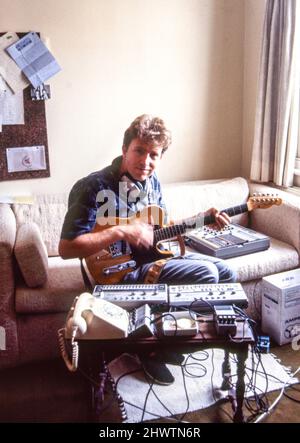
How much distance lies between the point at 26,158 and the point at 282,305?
1637 millimetres

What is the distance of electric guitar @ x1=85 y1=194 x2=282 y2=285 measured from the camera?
202 centimetres

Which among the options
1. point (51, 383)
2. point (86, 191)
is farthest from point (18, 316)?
point (86, 191)

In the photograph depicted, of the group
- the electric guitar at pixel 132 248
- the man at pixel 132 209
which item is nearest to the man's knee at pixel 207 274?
the man at pixel 132 209

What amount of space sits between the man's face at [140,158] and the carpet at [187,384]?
0.90 meters

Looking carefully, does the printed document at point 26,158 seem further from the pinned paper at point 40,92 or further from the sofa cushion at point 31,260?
the sofa cushion at point 31,260

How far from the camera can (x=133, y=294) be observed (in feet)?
5.69

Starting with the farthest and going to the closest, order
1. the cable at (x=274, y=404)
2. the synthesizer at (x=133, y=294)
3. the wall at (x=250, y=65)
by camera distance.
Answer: the wall at (x=250, y=65)
the cable at (x=274, y=404)
the synthesizer at (x=133, y=294)

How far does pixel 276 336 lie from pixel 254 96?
62.8 inches

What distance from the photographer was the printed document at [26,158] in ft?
8.71

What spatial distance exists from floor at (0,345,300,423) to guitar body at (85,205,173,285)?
1.62ft

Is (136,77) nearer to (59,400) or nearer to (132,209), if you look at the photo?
(132,209)

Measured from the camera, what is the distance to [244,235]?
256cm

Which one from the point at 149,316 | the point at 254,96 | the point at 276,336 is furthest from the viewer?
the point at 254,96

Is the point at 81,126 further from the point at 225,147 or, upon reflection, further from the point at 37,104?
the point at 225,147
